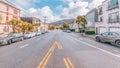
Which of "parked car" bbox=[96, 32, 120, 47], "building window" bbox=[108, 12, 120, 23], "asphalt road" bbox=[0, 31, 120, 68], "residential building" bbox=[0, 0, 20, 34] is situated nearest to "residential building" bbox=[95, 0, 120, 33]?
"building window" bbox=[108, 12, 120, 23]


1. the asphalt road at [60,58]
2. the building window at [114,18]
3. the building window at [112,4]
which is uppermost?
the building window at [112,4]

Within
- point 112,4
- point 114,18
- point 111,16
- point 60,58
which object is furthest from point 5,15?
point 60,58

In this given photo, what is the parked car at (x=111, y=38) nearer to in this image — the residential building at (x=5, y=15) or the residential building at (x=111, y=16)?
the residential building at (x=111, y=16)

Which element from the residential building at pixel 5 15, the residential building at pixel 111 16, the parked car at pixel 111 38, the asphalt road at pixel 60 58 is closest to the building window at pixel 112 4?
the residential building at pixel 111 16

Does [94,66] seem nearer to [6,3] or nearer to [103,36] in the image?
[103,36]

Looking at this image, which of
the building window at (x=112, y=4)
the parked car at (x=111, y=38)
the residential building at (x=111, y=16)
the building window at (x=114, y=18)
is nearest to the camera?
the parked car at (x=111, y=38)

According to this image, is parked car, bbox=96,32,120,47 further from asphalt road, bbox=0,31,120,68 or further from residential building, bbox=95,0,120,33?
residential building, bbox=95,0,120,33

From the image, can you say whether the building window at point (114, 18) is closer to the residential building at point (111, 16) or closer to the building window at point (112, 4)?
the residential building at point (111, 16)

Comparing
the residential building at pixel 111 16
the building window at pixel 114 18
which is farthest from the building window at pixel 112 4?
the building window at pixel 114 18

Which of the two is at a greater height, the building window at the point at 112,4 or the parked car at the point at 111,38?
the building window at the point at 112,4

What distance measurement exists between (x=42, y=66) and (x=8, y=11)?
3738 cm

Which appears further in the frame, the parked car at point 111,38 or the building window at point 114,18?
the building window at point 114,18

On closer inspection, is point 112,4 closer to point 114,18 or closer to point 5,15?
point 114,18

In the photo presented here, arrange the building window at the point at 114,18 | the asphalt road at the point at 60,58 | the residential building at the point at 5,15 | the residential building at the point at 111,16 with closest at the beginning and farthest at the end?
the asphalt road at the point at 60,58
the residential building at the point at 111,16
the building window at the point at 114,18
the residential building at the point at 5,15
